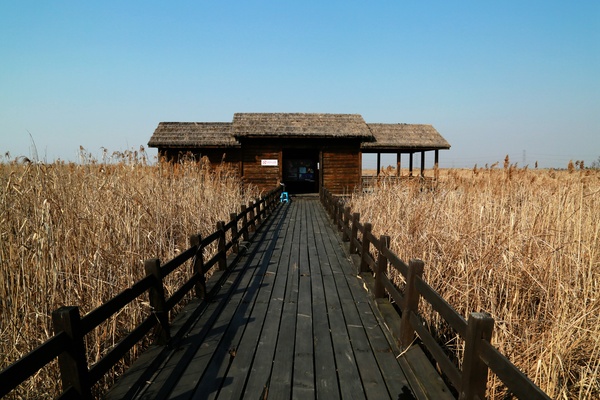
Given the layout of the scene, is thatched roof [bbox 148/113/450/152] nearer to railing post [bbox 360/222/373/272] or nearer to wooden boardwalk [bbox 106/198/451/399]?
railing post [bbox 360/222/373/272]

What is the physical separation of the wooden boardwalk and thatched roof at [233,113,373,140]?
11835mm

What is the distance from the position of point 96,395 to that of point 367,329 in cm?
259

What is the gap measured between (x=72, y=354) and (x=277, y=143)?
15.3 m

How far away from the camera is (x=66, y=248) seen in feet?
11.1

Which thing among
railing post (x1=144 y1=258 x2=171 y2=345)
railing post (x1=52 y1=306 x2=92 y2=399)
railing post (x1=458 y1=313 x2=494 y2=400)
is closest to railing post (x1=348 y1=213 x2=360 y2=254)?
railing post (x1=144 y1=258 x2=171 y2=345)

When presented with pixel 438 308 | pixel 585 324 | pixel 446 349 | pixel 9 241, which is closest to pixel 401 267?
pixel 438 308

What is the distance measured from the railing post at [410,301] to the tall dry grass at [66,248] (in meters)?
2.67

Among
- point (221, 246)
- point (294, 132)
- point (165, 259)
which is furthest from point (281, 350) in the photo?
point (294, 132)

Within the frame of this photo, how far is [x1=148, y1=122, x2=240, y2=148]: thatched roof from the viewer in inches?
646

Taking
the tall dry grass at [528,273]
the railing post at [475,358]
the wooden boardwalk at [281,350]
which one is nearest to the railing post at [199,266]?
the wooden boardwalk at [281,350]

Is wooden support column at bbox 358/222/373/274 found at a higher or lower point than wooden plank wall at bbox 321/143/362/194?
lower

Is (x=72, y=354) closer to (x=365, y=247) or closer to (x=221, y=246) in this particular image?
(x=221, y=246)

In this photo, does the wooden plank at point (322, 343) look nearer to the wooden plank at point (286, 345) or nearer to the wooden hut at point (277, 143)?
the wooden plank at point (286, 345)

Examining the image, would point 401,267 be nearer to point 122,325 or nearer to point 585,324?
point 585,324
